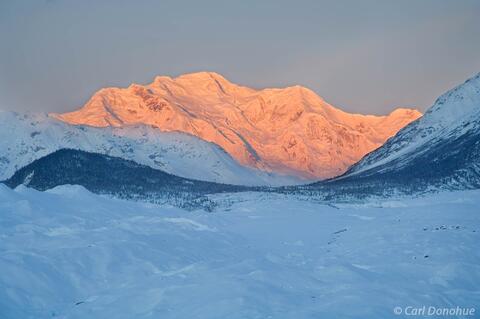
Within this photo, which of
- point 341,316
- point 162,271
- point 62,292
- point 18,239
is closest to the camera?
point 341,316

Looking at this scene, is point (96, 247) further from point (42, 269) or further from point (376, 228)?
point (376, 228)

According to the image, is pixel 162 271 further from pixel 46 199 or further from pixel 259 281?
pixel 46 199

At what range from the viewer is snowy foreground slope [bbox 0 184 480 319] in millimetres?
41500

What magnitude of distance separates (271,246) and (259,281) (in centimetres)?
3135

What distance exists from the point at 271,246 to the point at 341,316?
130 ft

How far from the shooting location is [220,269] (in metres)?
51.0

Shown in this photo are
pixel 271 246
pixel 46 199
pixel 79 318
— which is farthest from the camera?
pixel 46 199

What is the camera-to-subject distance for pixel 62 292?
49.2 metres

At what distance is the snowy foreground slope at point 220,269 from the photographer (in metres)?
41.5

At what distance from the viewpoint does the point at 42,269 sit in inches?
2016

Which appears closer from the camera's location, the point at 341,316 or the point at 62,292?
the point at 341,316

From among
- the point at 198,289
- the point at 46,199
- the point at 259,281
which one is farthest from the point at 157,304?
the point at 46,199

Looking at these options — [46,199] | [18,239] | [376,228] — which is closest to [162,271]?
[18,239]

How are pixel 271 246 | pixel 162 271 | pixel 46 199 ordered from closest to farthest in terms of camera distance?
pixel 162 271
pixel 271 246
pixel 46 199
